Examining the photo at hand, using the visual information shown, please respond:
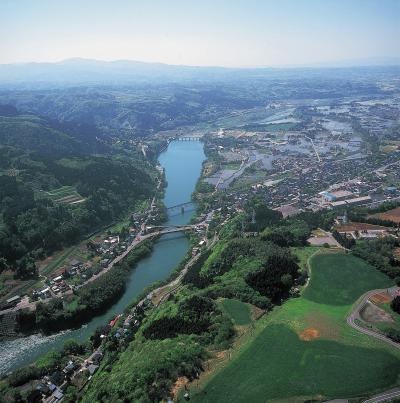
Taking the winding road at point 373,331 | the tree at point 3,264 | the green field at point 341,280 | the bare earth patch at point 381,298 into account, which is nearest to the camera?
the winding road at point 373,331

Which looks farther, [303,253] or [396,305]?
[303,253]

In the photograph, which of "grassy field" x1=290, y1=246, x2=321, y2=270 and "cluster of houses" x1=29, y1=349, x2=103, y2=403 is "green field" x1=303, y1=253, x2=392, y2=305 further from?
"cluster of houses" x1=29, y1=349, x2=103, y2=403

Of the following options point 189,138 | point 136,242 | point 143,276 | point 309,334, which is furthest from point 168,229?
point 189,138

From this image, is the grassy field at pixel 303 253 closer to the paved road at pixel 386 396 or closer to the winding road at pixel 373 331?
the winding road at pixel 373 331

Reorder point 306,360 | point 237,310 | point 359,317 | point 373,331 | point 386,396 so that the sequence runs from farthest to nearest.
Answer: point 237,310 < point 359,317 < point 373,331 < point 306,360 < point 386,396

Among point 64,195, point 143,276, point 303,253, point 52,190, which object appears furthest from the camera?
point 52,190

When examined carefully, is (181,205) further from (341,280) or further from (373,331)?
(373,331)

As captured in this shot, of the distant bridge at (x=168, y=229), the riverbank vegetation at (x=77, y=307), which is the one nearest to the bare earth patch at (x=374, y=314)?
the riverbank vegetation at (x=77, y=307)
